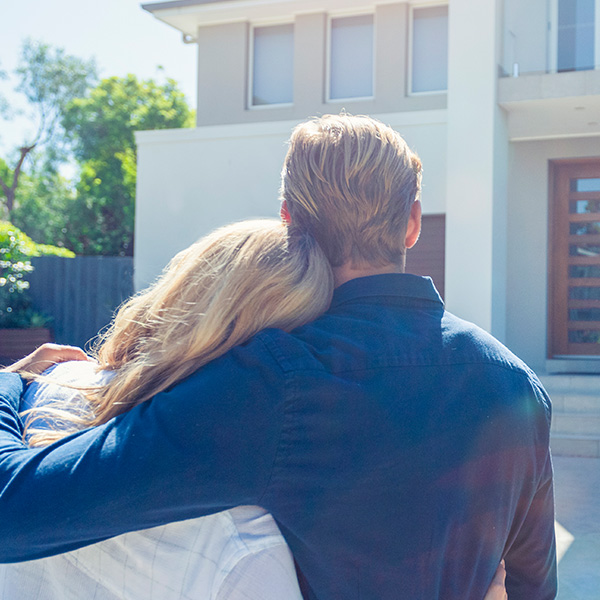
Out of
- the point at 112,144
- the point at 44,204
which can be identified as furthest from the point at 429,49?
the point at 44,204

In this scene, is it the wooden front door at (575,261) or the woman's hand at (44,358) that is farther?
the wooden front door at (575,261)

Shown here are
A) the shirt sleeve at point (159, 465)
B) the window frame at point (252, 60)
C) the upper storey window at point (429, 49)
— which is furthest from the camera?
the window frame at point (252, 60)

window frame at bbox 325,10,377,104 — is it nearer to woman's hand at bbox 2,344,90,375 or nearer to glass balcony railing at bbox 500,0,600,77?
glass balcony railing at bbox 500,0,600,77

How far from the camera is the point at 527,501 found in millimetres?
1123

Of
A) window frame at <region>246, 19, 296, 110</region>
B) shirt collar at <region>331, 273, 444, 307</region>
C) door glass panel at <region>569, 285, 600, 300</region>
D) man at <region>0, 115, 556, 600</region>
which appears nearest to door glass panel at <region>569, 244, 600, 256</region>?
door glass panel at <region>569, 285, 600, 300</region>

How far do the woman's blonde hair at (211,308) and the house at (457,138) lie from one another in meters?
5.80

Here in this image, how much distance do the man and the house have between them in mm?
5629

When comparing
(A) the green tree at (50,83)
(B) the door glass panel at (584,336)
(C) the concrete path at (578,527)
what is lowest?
(C) the concrete path at (578,527)

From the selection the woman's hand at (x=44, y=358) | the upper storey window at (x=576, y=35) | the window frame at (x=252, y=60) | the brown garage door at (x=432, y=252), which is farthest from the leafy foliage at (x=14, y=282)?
the woman's hand at (x=44, y=358)

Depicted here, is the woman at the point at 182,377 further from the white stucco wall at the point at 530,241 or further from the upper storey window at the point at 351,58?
the upper storey window at the point at 351,58

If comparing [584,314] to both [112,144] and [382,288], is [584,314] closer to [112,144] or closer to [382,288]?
[382,288]

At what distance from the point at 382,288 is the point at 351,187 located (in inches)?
6.2

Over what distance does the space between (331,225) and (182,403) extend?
37 centimetres

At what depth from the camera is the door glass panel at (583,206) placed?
8711 millimetres
